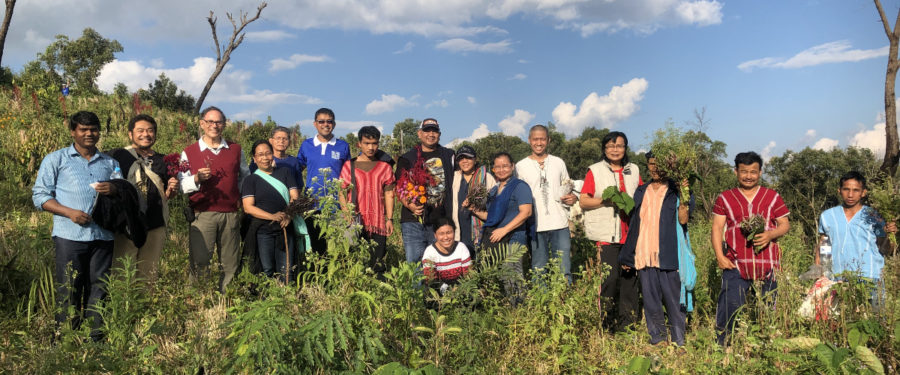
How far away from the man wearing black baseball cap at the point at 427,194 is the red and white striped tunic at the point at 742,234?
101 inches

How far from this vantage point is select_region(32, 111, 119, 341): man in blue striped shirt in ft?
12.6

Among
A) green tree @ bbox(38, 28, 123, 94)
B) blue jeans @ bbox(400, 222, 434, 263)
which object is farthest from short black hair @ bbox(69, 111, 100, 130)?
green tree @ bbox(38, 28, 123, 94)

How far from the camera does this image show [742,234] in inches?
165

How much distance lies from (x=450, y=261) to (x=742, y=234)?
253cm

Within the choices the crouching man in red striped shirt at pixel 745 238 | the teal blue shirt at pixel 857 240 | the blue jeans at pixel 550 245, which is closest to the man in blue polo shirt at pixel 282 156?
the blue jeans at pixel 550 245

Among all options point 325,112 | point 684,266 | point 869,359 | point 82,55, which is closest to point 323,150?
point 325,112

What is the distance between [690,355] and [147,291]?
4038 millimetres

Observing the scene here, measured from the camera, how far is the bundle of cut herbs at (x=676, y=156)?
157 inches

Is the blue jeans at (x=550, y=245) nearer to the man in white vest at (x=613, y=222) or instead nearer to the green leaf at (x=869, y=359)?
the man in white vest at (x=613, y=222)

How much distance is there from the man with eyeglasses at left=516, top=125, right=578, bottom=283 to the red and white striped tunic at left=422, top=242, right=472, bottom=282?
73cm

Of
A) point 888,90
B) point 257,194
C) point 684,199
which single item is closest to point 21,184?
point 257,194

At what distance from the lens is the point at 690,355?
3.61 meters

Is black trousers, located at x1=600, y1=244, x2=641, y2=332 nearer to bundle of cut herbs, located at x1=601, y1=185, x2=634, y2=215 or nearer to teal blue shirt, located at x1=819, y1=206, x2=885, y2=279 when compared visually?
bundle of cut herbs, located at x1=601, y1=185, x2=634, y2=215

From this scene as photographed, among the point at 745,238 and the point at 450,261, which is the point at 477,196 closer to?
the point at 450,261
